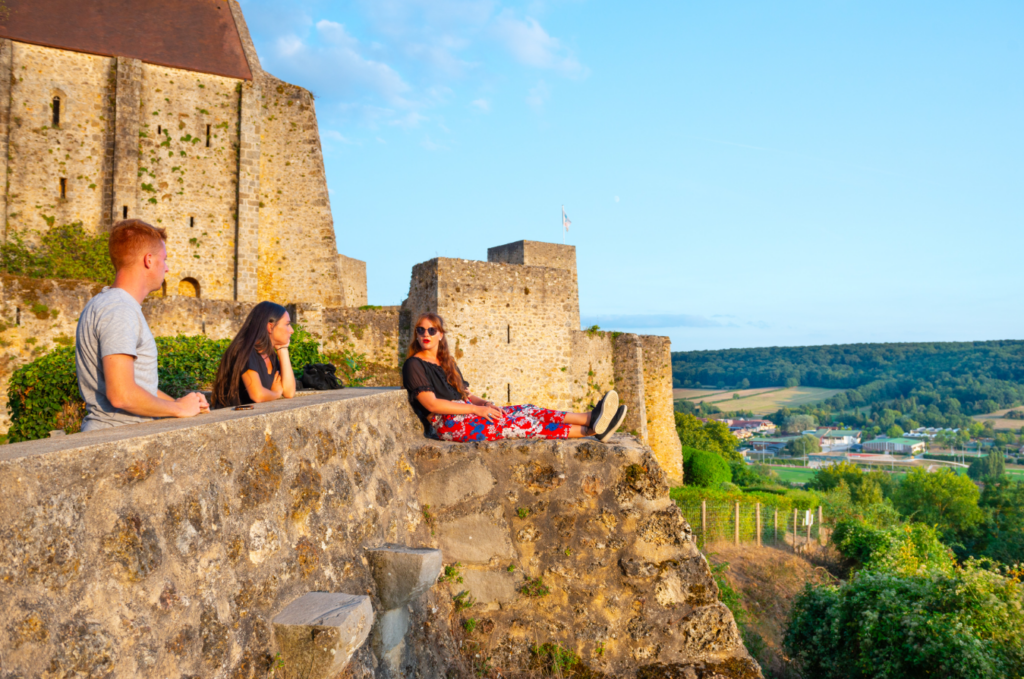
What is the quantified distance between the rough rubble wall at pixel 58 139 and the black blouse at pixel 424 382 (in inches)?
823

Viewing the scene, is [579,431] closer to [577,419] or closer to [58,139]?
[577,419]

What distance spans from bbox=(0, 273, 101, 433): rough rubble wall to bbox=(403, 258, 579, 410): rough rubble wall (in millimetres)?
8004

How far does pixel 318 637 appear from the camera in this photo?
234cm

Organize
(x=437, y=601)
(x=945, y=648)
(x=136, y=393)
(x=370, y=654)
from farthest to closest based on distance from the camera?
(x=945, y=648)
(x=437, y=601)
(x=370, y=654)
(x=136, y=393)

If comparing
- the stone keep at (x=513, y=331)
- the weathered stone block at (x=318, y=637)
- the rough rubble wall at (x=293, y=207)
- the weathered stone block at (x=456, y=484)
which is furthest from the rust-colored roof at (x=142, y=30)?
the weathered stone block at (x=318, y=637)

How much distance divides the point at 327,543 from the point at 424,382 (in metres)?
1.53

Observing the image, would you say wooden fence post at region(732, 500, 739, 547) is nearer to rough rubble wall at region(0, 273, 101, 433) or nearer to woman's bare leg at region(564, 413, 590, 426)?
rough rubble wall at region(0, 273, 101, 433)

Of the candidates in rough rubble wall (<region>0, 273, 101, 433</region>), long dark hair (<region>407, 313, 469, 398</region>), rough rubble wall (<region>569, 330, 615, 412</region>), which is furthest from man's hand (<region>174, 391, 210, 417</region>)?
rough rubble wall (<region>569, 330, 615, 412</region>)

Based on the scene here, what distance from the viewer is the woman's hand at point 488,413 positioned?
4.02 metres

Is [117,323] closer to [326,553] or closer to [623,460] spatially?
[326,553]

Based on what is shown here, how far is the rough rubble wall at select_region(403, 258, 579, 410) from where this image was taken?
57.7 ft

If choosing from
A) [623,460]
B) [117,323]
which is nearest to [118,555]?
[117,323]

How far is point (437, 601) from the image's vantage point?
3516 mm

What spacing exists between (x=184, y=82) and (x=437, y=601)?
942 inches
